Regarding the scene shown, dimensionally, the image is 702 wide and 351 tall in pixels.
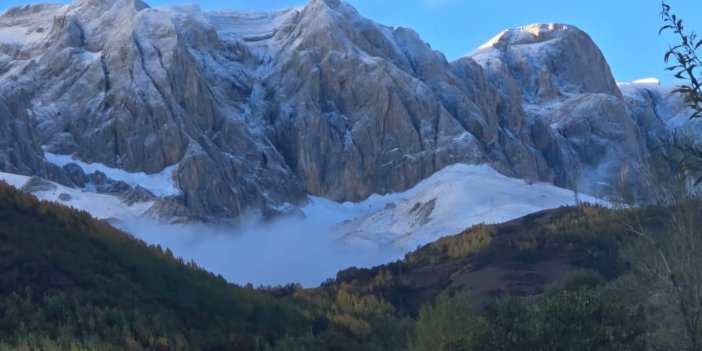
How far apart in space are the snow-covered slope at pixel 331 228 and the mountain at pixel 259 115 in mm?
4039

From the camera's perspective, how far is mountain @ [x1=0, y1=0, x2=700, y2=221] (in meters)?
146

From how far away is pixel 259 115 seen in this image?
16625 cm

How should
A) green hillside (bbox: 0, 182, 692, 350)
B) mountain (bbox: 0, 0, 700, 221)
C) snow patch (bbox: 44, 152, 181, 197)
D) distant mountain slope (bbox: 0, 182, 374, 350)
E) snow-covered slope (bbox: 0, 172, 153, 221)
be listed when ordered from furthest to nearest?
mountain (bbox: 0, 0, 700, 221), snow patch (bbox: 44, 152, 181, 197), snow-covered slope (bbox: 0, 172, 153, 221), distant mountain slope (bbox: 0, 182, 374, 350), green hillside (bbox: 0, 182, 692, 350)

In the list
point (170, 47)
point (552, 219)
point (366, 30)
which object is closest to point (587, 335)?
point (552, 219)

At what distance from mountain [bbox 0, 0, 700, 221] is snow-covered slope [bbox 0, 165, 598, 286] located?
4.04 metres

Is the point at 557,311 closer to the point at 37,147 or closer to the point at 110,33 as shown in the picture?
the point at 37,147

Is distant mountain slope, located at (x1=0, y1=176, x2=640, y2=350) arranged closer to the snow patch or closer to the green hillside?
the green hillside

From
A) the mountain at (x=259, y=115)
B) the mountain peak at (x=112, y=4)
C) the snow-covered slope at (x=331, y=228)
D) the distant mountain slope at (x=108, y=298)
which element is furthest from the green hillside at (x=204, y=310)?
the mountain peak at (x=112, y=4)

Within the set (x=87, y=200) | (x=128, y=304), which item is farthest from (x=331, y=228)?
(x=128, y=304)

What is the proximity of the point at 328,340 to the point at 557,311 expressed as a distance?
11.9 m

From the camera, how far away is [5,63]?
541ft

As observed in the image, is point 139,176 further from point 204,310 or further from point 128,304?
point 128,304

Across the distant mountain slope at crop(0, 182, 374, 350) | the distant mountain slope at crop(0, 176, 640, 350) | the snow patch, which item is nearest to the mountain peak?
the snow patch

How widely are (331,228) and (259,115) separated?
23881 millimetres
